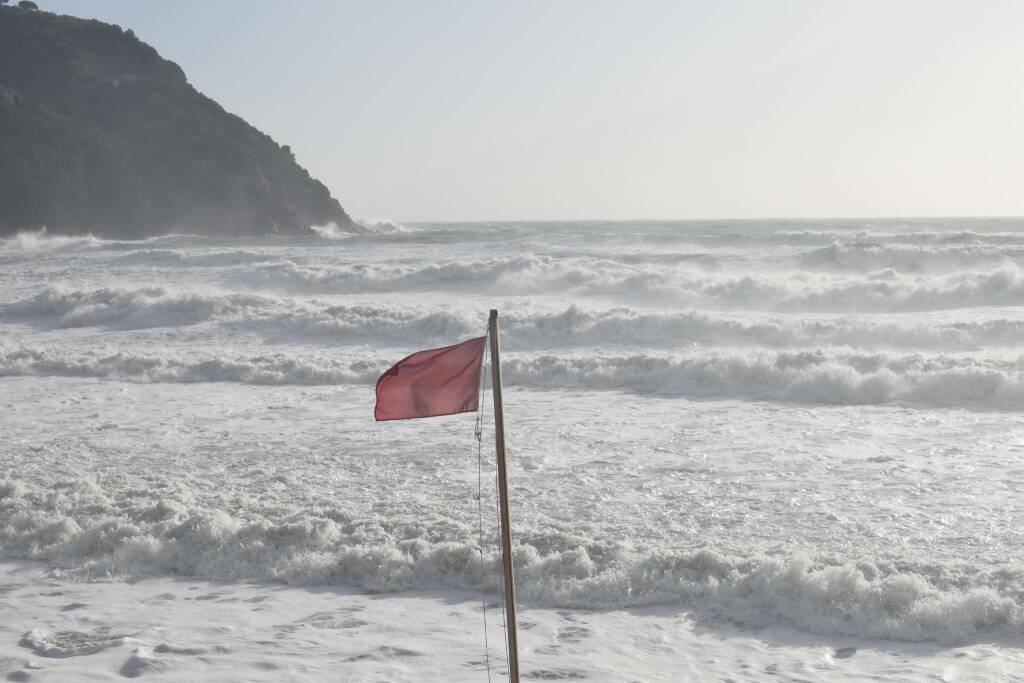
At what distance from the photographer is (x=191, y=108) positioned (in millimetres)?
95500

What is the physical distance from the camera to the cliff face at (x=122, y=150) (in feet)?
263

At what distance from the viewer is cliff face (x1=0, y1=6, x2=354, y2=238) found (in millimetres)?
80250

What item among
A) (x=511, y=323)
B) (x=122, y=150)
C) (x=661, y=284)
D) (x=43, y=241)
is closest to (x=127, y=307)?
(x=511, y=323)

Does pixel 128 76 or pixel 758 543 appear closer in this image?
pixel 758 543

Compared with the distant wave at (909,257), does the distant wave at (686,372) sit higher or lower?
lower

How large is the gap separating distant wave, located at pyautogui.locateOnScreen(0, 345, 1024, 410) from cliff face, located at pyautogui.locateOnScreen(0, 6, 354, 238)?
65538 mm

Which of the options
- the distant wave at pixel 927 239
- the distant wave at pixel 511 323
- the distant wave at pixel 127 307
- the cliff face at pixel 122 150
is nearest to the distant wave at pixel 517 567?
the distant wave at pixel 511 323

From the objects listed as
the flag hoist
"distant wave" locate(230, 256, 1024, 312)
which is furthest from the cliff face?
the flag hoist

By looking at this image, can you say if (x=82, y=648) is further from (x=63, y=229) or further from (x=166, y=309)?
(x=63, y=229)

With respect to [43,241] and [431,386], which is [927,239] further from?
[43,241]

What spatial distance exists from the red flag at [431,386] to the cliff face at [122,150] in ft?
265

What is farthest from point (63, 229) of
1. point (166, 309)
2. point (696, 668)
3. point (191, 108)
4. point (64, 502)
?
point (696, 668)

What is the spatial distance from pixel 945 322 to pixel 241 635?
21218 mm

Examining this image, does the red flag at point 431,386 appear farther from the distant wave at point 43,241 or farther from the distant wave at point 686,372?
the distant wave at point 43,241
